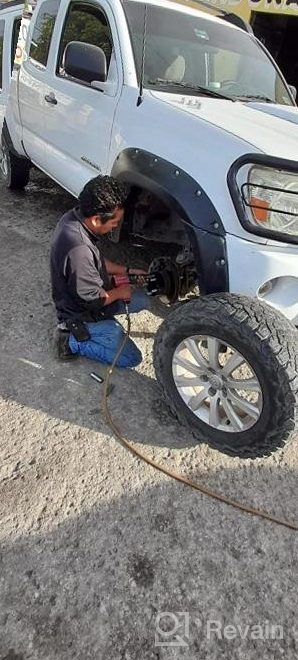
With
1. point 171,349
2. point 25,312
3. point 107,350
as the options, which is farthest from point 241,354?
point 25,312

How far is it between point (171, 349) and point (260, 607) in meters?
1.14

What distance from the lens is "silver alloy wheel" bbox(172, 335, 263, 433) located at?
2193mm

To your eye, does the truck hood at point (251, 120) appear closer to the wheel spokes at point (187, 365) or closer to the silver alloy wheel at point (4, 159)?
the wheel spokes at point (187, 365)

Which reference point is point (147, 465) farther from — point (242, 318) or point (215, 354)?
point (242, 318)

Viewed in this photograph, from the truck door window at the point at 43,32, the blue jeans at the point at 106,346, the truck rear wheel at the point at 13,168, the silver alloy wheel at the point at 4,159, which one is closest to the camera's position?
the blue jeans at the point at 106,346

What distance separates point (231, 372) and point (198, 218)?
0.73m

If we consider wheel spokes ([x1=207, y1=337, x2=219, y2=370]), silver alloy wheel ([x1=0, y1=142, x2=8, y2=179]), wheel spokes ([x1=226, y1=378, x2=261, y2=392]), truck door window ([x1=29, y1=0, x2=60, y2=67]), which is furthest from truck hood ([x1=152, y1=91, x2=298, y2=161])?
silver alloy wheel ([x1=0, y1=142, x2=8, y2=179])

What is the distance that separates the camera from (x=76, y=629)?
164 cm

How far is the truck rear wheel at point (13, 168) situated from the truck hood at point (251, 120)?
109 inches

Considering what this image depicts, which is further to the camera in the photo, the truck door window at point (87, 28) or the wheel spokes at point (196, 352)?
the truck door window at point (87, 28)

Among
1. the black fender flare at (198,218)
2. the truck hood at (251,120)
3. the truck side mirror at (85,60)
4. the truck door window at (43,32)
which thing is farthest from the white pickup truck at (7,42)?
the black fender flare at (198,218)

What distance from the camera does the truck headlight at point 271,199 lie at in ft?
6.82

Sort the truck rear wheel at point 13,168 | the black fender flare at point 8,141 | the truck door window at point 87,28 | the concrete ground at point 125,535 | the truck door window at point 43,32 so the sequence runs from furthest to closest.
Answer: the truck rear wheel at point 13,168 → the black fender flare at point 8,141 → the truck door window at point 43,32 → the truck door window at point 87,28 → the concrete ground at point 125,535

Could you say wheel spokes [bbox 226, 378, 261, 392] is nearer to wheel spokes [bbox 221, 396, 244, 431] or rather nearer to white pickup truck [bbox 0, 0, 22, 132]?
wheel spokes [bbox 221, 396, 244, 431]
